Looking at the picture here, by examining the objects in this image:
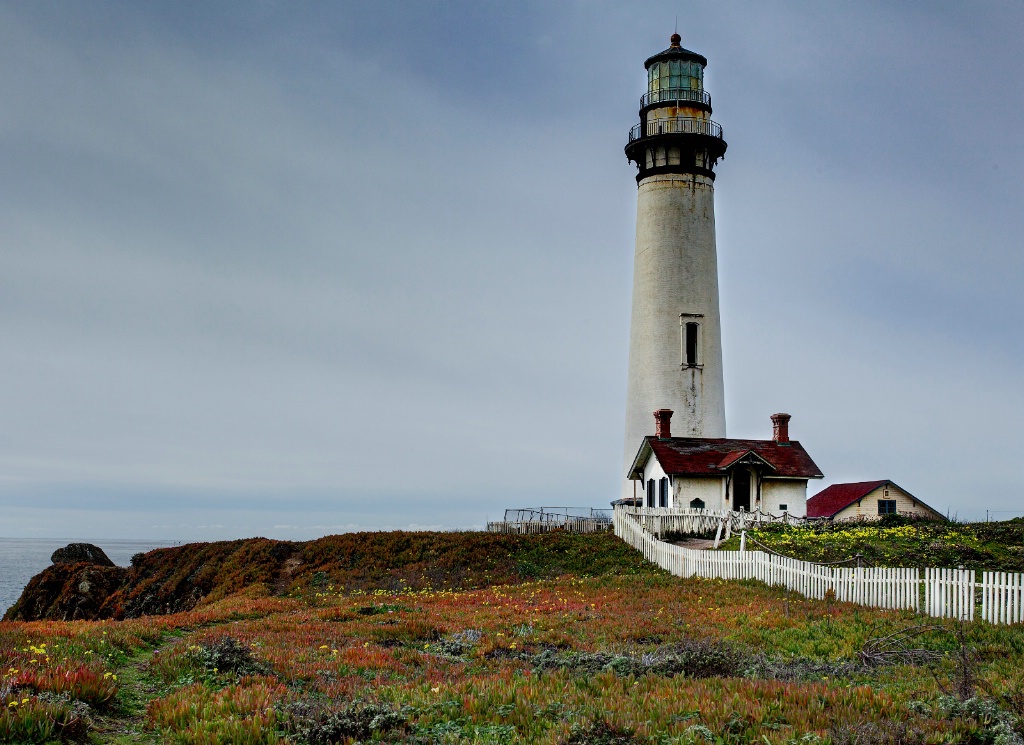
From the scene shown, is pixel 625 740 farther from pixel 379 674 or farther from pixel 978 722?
pixel 379 674

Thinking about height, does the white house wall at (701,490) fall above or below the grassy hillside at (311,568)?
above

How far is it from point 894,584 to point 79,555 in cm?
3978

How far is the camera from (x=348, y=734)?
25.6 ft

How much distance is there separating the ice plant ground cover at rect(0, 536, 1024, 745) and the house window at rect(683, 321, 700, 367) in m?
25.5

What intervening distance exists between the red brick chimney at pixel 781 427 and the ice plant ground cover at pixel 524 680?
2482 centimetres

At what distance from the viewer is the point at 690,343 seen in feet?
138

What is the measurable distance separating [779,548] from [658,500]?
1295cm

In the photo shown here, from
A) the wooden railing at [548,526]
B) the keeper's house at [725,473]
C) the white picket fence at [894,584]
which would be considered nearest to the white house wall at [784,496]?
the keeper's house at [725,473]

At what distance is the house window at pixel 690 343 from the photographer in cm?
4197

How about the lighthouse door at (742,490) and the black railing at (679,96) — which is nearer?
the lighthouse door at (742,490)

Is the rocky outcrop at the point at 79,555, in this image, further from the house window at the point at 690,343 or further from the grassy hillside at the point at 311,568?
the house window at the point at 690,343

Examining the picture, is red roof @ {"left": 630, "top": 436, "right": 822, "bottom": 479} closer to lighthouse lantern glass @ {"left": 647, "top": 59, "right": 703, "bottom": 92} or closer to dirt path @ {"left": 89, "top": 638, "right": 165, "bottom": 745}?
lighthouse lantern glass @ {"left": 647, "top": 59, "right": 703, "bottom": 92}

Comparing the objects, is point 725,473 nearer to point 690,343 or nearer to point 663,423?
point 663,423

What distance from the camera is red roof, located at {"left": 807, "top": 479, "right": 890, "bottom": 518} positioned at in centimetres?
4284
